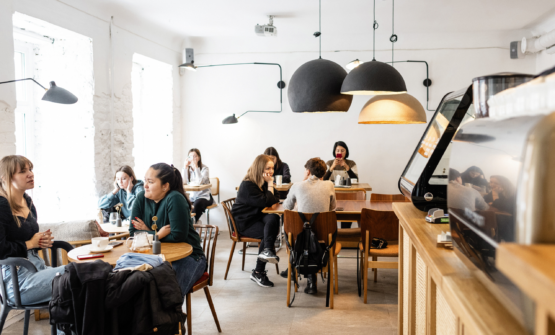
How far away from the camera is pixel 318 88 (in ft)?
7.85

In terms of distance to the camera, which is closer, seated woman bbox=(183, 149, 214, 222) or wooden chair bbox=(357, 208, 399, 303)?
wooden chair bbox=(357, 208, 399, 303)

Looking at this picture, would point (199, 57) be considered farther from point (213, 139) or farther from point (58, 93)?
point (58, 93)

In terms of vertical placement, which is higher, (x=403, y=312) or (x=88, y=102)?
(x=88, y=102)

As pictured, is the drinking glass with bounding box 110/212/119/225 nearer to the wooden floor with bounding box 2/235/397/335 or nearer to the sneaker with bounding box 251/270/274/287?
the wooden floor with bounding box 2/235/397/335

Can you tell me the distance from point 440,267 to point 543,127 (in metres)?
0.67

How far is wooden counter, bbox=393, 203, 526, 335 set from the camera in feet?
2.52

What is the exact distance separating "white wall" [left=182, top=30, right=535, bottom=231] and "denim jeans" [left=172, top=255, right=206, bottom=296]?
4.41 meters

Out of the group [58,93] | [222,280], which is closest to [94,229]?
[58,93]

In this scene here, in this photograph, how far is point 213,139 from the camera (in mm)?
7559

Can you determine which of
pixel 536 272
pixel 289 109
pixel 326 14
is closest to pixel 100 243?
pixel 536 272

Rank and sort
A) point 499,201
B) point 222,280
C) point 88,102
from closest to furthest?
point 499,201 < point 222,280 < point 88,102

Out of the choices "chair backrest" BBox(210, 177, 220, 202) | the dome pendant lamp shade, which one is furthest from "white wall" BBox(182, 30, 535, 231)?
the dome pendant lamp shade

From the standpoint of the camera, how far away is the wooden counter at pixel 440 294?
77cm

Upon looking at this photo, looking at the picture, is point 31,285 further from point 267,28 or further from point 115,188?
point 267,28
